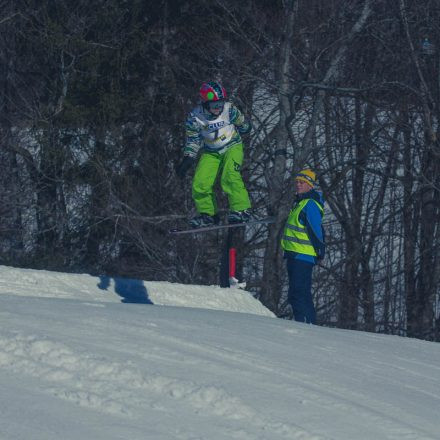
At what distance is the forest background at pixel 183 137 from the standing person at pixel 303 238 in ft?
29.1

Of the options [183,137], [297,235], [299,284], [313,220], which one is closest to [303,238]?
[297,235]

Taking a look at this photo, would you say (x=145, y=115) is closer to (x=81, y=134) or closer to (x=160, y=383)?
(x=81, y=134)

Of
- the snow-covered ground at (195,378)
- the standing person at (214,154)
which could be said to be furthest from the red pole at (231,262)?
the snow-covered ground at (195,378)

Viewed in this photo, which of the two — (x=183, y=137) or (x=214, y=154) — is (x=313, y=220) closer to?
(x=214, y=154)

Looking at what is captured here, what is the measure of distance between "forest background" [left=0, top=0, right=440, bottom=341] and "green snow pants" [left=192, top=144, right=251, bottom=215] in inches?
322

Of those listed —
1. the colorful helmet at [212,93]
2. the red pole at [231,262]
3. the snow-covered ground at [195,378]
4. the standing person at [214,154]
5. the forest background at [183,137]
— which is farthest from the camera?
the forest background at [183,137]

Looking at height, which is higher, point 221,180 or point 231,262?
point 221,180

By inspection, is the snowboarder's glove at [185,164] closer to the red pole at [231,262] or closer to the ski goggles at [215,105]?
the ski goggles at [215,105]

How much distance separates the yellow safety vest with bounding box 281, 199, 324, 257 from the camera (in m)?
9.19

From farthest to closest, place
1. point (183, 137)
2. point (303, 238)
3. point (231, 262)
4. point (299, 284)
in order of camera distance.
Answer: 1. point (183, 137)
2. point (231, 262)
3. point (299, 284)
4. point (303, 238)

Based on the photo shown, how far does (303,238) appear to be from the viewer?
30.3 feet

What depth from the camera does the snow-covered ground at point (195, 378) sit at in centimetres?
433

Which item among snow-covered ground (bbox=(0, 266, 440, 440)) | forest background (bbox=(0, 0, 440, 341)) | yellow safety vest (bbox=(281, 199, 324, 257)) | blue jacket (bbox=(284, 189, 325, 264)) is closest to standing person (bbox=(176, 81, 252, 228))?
yellow safety vest (bbox=(281, 199, 324, 257))

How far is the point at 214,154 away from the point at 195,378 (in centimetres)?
513
